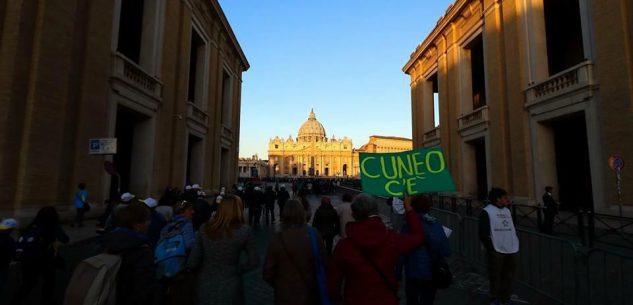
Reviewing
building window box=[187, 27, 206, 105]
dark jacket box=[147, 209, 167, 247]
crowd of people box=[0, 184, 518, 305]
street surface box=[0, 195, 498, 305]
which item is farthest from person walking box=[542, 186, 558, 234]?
building window box=[187, 27, 206, 105]

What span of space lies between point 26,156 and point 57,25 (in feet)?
11.9

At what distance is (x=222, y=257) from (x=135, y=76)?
12.4 m

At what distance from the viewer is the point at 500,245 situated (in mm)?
4719

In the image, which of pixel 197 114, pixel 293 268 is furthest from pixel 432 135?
pixel 293 268

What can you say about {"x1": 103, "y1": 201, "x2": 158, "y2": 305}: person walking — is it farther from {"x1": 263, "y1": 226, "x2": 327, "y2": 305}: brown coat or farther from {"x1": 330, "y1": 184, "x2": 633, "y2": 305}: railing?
{"x1": 330, "y1": 184, "x2": 633, "y2": 305}: railing

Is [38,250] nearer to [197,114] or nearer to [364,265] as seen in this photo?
[364,265]

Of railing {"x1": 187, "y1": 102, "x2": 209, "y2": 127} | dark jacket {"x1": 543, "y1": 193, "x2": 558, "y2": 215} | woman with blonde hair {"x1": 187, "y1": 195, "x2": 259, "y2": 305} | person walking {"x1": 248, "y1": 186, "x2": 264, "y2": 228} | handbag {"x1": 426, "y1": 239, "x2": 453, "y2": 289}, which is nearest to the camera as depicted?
woman with blonde hair {"x1": 187, "y1": 195, "x2": 259, "y2": 305}

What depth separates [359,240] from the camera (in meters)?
2.57

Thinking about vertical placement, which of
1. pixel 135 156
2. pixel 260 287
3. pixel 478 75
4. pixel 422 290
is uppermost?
pixel 478 75

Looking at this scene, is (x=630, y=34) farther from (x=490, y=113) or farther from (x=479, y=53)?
(x=479, y=53)

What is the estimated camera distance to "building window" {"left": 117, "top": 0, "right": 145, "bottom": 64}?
16.0 metres

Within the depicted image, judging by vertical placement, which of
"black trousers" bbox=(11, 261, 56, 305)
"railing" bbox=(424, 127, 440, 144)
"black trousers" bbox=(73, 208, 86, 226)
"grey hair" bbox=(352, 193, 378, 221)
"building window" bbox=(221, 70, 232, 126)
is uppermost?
"building window" bbox=(221, 70, 232, 126)

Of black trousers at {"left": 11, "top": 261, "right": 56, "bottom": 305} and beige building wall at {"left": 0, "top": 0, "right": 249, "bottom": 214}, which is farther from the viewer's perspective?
beige building wall at {"left": 0, "top": 0, "right": 249, "bottom": 214}

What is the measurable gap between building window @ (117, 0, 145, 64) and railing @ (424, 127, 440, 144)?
1912 cm
